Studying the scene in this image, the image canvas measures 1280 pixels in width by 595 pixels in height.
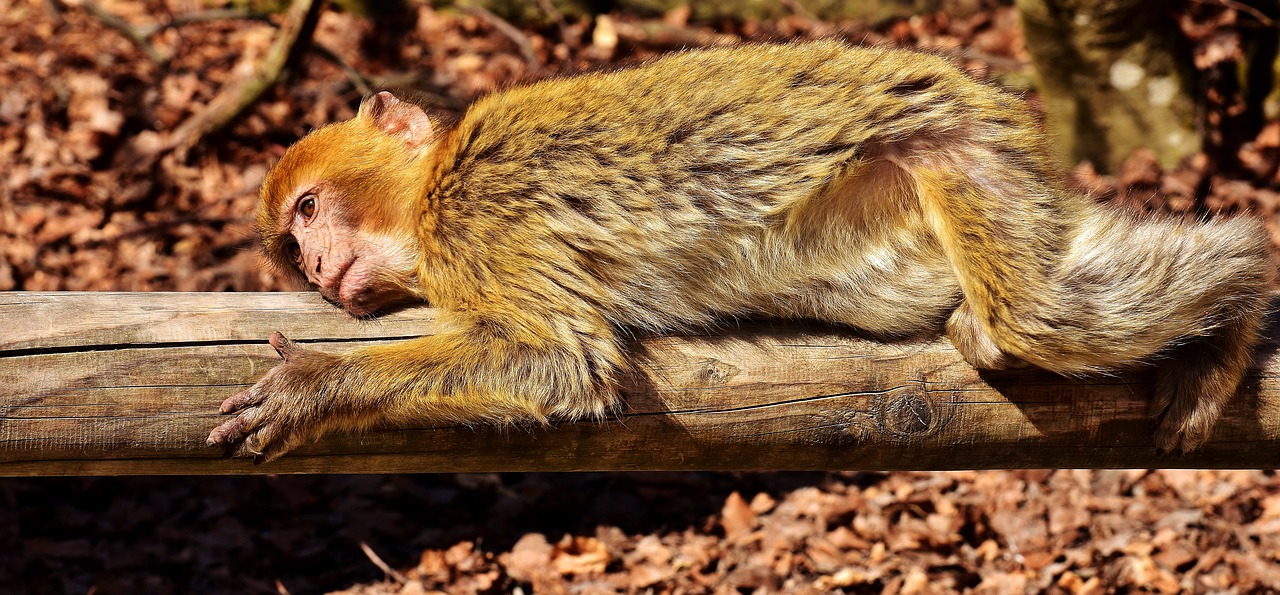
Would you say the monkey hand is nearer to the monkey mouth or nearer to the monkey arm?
the monkey arm

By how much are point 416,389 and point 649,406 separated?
2.21ft

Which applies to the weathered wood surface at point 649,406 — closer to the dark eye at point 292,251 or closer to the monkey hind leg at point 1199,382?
the monkey hind leg at point 1199,382

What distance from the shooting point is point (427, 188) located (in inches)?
140

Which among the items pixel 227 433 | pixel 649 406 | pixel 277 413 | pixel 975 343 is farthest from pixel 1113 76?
pixel 227 433

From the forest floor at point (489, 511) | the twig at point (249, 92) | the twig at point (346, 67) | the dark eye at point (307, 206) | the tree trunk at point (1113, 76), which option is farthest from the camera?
the twig at point (346, 67)

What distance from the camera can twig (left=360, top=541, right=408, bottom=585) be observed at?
490 centimetres

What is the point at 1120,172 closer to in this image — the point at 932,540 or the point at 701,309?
the point at 932,540

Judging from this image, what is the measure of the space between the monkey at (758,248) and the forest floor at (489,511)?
1.45 ft

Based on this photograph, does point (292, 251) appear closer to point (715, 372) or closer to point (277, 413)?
point (277, 413)

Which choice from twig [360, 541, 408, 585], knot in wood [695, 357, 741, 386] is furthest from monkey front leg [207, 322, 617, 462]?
twig [360, 541, 408, 585]

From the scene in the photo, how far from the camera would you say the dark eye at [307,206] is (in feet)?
12.1

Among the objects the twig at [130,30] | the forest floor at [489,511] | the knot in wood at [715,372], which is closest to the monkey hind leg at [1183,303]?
the forest floor at [489,511]

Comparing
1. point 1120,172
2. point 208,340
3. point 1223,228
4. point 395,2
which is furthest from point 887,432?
point 395,2

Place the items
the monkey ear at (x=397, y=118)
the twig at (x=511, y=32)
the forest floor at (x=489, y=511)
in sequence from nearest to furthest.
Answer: the monkey ear at (x=397, y=118), the forest floor at (x=489, y=511), the twig at (x=511, y=32)
